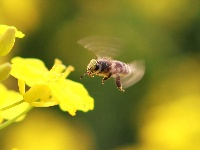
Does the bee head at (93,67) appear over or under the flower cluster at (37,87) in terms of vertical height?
over

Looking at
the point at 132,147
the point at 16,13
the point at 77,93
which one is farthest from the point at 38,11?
the point at 77,93

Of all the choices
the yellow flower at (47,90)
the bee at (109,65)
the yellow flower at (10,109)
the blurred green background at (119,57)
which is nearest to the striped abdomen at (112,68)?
the bee at (109,65)

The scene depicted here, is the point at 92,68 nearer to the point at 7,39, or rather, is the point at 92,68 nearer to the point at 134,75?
the point at 134,75

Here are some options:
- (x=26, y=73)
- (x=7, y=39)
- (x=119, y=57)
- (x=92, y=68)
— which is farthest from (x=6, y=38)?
(x=119, y=57)

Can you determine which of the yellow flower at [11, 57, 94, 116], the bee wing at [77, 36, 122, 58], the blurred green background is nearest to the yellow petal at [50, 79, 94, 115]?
the yellow flower at [11, 57, 94, 116]

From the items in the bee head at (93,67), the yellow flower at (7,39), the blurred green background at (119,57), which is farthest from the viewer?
the blurred green background at (119,57)

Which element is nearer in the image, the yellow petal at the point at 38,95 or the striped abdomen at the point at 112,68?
the yellow petal at the point at 38,95

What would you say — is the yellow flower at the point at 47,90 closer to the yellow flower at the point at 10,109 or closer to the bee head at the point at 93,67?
the bee head at the point at 93,67

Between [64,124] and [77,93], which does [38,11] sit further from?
[77,93]
